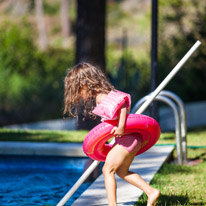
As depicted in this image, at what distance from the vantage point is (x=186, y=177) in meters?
4.57

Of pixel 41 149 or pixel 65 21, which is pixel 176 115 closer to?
pixel 41 149

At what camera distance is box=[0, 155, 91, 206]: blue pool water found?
462cm

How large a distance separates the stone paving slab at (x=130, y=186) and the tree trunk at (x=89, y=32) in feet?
9.80

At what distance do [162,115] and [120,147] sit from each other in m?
8.08

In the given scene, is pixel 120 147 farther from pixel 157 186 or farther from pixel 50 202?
pixel 50 202

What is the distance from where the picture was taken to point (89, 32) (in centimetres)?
821

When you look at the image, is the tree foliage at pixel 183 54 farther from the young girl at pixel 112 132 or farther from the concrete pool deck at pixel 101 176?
the young girl at pixel 112 132

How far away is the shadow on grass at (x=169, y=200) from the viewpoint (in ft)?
11.5

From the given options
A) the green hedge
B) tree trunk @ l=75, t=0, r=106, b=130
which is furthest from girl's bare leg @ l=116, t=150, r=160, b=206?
the green hedge

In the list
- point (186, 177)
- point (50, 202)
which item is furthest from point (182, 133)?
point (50, 202)

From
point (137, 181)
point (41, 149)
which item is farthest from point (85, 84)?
point (41, 149)

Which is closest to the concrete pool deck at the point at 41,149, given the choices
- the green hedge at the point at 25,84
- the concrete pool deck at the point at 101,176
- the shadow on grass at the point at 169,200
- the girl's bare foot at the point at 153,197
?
the concrete pool deck at the point at 101,176

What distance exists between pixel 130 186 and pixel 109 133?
105cm

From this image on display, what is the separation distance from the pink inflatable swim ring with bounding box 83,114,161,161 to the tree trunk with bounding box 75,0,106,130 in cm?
478
